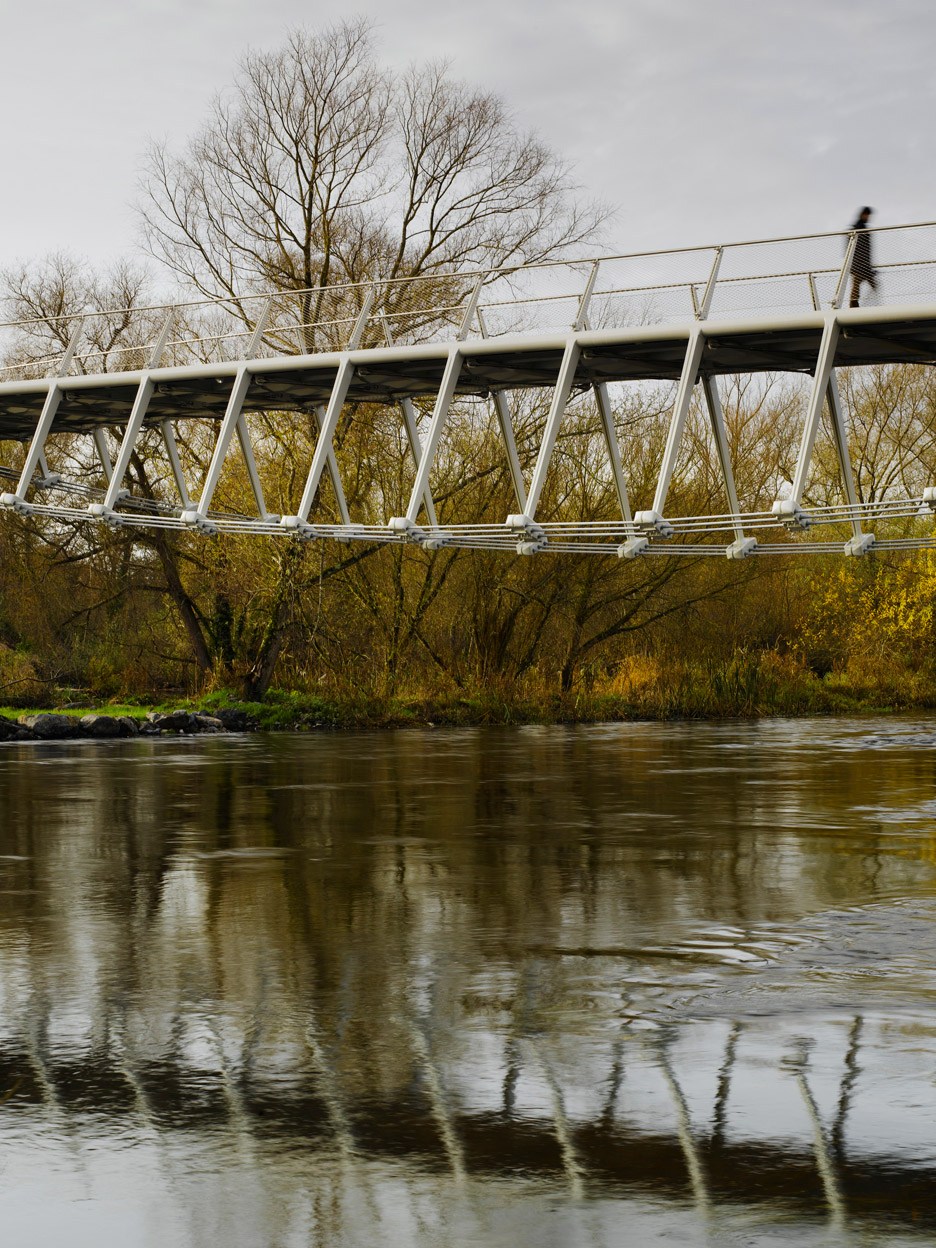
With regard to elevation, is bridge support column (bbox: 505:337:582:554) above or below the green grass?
above

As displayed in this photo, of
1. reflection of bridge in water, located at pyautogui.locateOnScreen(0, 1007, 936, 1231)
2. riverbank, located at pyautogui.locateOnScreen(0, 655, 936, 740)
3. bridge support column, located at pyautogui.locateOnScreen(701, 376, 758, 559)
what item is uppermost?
bridge support column, located at pyautogui.locateOnScreen(701, 376, 758, 559)

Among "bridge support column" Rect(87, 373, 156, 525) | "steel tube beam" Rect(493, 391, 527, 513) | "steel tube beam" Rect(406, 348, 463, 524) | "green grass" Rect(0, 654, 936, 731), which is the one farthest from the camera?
"green grass" Rect(0, 654, 936, 731)

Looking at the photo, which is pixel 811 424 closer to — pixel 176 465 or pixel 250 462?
pixel 250 462

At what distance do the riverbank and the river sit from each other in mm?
18763

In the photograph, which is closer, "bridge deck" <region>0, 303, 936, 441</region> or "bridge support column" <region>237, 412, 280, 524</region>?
"bridge deck" <region>0, 303, 936, 441</region>

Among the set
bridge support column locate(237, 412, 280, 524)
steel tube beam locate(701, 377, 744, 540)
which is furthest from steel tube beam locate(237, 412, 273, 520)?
steel tube beam locate(701, 377, 744, 540)

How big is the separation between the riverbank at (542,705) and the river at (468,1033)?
18.8 meters

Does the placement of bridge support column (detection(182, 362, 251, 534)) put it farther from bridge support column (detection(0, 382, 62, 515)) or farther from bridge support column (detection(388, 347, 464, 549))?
bridge support column (detection(0, 382, 62, 515))

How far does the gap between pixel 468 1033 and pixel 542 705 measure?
31.1m

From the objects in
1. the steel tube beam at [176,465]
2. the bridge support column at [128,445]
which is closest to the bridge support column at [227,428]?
the steel tube beam at [176,465]

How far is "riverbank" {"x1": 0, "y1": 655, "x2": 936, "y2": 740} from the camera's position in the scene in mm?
35531

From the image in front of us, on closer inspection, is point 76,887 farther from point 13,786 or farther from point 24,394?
point 24,394

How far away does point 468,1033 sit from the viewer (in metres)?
7.60

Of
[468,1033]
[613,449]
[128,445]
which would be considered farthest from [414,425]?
[468,1033]
